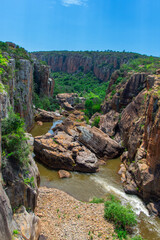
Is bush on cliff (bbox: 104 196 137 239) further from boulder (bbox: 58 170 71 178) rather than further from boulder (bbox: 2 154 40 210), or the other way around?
boulder (bbox: 58 170 71 178)

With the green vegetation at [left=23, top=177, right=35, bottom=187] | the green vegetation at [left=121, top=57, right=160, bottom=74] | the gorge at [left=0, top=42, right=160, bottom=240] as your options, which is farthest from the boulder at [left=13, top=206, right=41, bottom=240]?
the green vegetation at [left=121, top=57, right=160, bottom=74]

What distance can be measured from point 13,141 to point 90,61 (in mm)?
93302

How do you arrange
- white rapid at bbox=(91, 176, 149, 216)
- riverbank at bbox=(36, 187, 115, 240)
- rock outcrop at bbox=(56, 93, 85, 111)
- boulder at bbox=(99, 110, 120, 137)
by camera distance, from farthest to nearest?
rock outcrop at bbox=(56, 93, 85, 111) → boulder at bbox=(99, 110, 120, 137) → white rapid at bbox=(91, 176, 149, 216) → riverbank at bbox=(36, 187, 115, 240)

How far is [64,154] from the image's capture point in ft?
60.2

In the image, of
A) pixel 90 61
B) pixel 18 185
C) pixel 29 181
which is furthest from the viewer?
pixel 90 61

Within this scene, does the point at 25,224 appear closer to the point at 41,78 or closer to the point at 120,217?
the point at 120,217

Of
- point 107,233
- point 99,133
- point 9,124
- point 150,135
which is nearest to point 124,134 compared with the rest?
point 99,133

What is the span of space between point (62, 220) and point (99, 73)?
82.0 meters

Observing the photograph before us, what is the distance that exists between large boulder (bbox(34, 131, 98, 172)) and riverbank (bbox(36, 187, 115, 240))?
16.7 feet

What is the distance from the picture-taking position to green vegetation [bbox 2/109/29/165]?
7.80 m

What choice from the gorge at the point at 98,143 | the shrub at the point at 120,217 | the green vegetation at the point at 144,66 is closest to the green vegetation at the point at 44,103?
the gorge at the point at 98,143

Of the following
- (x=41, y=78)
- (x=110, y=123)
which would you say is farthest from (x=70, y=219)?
(x=41, y=78)

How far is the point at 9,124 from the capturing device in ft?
27.7

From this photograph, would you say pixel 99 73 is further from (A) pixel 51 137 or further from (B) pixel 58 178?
(B) pixel 58 178
